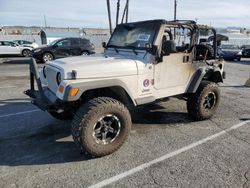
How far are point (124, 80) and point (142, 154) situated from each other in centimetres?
120

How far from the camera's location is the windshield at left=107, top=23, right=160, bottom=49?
4549 mm

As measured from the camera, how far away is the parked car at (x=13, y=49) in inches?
810

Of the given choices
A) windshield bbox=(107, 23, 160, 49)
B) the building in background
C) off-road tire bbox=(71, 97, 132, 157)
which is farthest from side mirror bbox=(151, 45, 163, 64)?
the building in background

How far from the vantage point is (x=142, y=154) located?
4.02 metres

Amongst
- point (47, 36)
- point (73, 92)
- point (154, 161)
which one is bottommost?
point (154, 161)

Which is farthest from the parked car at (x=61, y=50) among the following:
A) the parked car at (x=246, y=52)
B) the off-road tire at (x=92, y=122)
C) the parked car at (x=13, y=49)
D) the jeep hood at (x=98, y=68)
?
the parked car at (x=246, y=52)

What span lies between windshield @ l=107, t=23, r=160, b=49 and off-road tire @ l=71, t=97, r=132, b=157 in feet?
4.34

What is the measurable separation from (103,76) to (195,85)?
2165 millimetres

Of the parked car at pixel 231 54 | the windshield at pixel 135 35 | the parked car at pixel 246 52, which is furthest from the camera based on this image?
the parked car at pixel 246 52

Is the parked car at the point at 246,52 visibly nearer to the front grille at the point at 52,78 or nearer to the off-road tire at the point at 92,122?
the off-road tire at the point at 92,122

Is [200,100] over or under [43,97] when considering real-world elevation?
under

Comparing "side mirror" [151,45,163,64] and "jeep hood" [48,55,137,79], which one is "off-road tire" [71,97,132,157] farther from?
"side mirror" [151,45,163,64]

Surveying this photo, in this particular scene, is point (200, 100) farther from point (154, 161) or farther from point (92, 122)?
point (92, 122)

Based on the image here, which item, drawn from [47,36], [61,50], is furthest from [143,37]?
[47,36]
